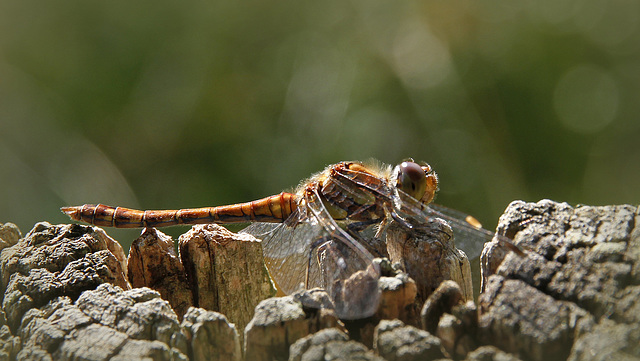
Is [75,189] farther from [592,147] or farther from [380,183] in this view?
[592,147]

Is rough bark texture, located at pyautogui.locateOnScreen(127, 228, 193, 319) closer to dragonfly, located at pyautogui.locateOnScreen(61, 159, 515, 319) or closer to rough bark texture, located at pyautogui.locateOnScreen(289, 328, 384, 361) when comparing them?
dragonfly, located at pyautogui.locateOnScreen(61, 159, 515, 319)

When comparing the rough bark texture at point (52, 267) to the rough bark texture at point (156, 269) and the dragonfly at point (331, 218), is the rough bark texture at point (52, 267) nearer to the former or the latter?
the rough bark texture at point (156, 269)

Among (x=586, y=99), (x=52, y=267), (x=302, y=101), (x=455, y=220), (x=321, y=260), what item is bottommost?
(x=52, y=267)

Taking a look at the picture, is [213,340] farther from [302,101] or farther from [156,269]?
[302,101]

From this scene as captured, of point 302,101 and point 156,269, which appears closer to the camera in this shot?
point 156,269

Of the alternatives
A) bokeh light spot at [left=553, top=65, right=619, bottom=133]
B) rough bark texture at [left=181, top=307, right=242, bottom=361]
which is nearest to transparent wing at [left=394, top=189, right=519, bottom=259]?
rough bark texture at [left=181, top=307, right=242, bottom=361]

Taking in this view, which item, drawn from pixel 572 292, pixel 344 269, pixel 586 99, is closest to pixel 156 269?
pixel 344 269

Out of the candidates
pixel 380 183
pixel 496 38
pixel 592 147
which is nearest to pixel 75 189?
pixel 380 183
